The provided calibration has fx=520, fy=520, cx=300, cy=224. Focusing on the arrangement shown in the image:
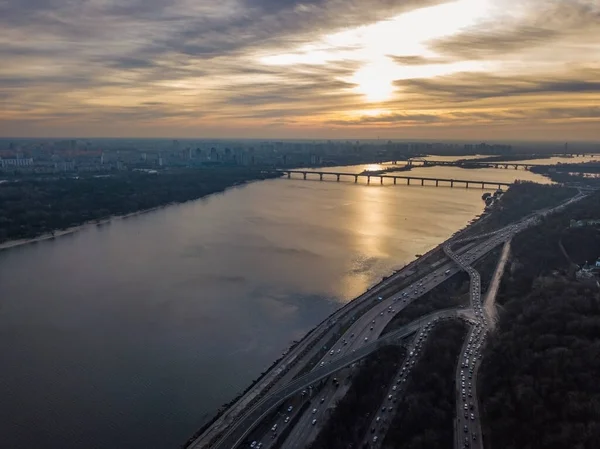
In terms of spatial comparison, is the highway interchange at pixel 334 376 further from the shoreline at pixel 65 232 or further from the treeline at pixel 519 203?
the shoreline at pixel 65 232

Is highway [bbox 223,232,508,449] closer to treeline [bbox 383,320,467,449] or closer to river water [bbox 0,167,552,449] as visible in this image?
river water [bbox 0,167,552,449]

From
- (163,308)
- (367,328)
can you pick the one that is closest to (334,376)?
(367,328)

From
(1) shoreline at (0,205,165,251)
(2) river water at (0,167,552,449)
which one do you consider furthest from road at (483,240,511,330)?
(1) shoreline at (0,205,165,251)

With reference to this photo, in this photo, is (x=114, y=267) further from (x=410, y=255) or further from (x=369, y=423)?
(x=369, y=423)

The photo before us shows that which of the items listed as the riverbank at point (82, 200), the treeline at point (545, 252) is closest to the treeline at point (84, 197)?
the riverbank at point (82, 200)

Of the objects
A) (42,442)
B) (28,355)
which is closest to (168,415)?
(42,442)

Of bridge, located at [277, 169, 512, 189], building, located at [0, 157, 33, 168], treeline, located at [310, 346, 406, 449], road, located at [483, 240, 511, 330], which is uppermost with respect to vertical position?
building, located at [0, 157, 33, 168]

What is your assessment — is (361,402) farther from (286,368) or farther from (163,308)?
(163,308)
